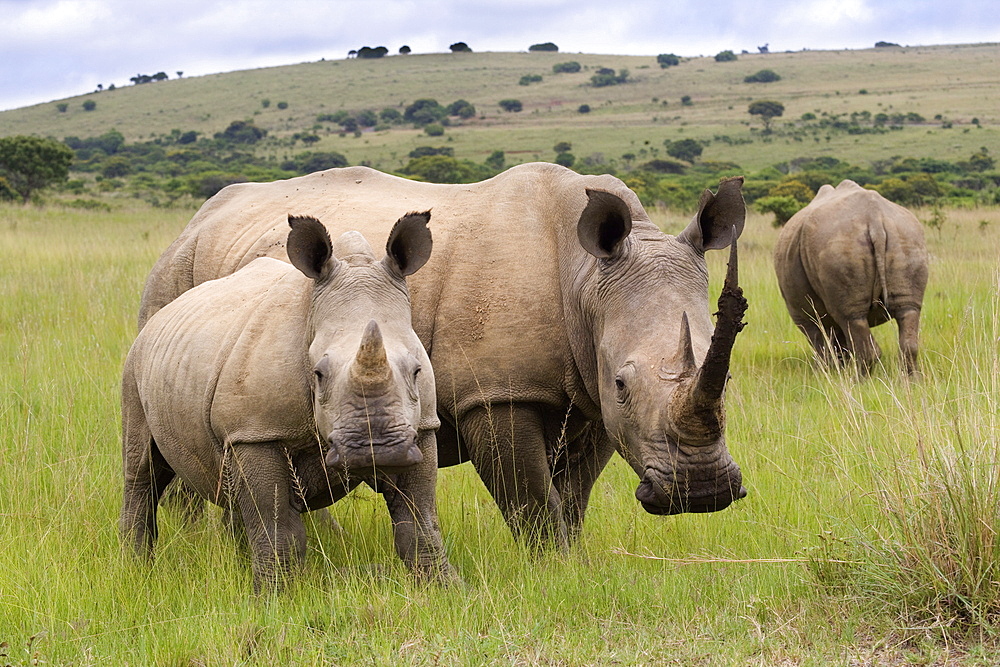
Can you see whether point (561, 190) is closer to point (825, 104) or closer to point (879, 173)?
point (879, 173)

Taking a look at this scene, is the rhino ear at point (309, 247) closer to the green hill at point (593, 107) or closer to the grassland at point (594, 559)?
the grassland at point (594, 559)

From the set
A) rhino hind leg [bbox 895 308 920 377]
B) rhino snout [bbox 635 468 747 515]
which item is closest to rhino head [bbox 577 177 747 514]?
rhino snout [bbox 635 468 747 515]

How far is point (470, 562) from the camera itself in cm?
488

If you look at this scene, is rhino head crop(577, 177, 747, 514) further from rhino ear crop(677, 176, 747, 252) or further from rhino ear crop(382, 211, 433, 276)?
rhino ear crop(382, 211, 433, 276)

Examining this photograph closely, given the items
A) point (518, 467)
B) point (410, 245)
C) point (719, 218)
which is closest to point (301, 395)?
point (410, 245)

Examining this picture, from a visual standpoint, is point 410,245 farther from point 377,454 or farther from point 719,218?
point 719,218

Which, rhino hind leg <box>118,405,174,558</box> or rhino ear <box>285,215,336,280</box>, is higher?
rhino ear <box>285,215,336,280</box>

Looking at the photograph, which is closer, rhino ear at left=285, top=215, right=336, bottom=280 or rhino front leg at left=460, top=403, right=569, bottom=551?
rhino ear at left=285, top=215, right=336, bottom=280

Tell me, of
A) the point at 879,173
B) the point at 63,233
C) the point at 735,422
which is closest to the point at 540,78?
the point at 879,173

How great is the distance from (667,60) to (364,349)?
127m

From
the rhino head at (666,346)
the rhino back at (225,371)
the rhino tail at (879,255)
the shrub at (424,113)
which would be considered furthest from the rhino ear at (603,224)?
the shrub at (424,113)

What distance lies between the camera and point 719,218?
4629 millimetres

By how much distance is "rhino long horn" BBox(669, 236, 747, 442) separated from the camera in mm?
3426

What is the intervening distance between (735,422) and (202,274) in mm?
3407
